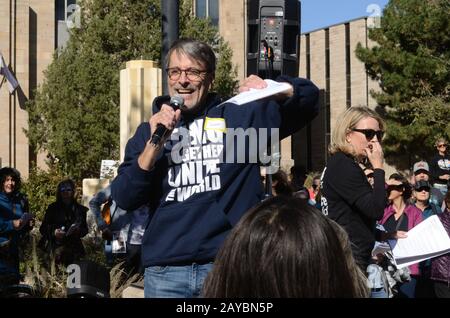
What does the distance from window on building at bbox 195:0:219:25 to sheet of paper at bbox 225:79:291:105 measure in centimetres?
2698

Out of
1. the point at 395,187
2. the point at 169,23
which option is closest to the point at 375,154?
the point at 169,23

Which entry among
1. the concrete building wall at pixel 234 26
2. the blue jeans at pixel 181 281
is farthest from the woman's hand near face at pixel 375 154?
the concrete building wall at pixel 234 26

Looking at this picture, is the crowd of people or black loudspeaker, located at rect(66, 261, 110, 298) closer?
the crowd of people

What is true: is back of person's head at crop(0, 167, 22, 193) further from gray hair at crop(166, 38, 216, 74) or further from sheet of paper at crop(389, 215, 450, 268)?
gray hair at crop(166, 38, 216, 74)

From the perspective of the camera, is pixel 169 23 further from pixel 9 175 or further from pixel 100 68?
pixel 100 68

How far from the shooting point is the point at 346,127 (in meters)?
4.60

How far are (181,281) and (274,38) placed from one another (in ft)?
16.1

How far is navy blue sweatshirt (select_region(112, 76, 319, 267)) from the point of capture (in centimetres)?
342

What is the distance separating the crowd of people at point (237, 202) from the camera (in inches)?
70.6

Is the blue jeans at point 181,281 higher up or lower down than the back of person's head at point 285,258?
lower down

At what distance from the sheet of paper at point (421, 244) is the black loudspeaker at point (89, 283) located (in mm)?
2288

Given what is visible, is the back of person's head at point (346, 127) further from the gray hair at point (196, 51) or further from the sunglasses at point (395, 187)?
the sunglasses at point (395, 187)

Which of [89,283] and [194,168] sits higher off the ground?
[194,168]

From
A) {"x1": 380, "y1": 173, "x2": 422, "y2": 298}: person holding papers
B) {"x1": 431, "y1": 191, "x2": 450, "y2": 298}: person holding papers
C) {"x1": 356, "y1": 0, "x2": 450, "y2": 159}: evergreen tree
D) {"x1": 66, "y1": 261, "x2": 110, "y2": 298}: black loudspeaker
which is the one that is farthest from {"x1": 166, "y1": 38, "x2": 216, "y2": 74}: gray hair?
{"x1": 356, "y1": 0, "x2": 450, "y2": 159}: evergreen tree
